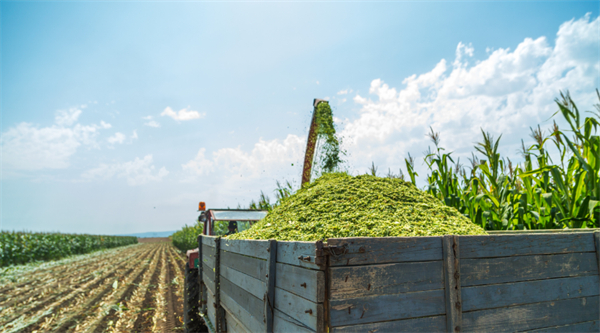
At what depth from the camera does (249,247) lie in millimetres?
2219

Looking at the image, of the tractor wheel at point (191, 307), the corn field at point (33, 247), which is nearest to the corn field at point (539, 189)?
the tractor wheel at point (191, 307)

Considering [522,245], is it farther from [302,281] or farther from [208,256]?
[208,256]

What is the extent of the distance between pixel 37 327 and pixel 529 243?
7.55 m

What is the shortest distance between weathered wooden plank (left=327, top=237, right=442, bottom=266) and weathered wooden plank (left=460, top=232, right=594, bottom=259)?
21cm

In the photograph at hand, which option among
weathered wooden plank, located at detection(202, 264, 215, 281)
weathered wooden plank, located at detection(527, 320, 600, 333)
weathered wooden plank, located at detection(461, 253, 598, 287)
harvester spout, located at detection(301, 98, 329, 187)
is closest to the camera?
weathered wooden plank, located at detection(461, 253, 598, 287)

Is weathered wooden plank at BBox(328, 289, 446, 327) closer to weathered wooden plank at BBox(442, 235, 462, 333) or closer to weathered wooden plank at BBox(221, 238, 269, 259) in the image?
weathered wooden plank at BBox(442, 235, 462, 333)

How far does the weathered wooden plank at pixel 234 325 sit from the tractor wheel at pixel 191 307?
2.36m

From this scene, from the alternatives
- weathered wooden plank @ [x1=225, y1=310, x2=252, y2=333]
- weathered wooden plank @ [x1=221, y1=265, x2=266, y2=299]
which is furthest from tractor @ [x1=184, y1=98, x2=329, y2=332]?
weathered wooden plank @ [x1=221, y1=265, x2=266, y2=299]

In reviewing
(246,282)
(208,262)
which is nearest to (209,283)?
(208,262)

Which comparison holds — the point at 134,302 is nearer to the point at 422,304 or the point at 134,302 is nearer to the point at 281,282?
the point at 281,282

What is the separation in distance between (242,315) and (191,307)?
306 centimetres

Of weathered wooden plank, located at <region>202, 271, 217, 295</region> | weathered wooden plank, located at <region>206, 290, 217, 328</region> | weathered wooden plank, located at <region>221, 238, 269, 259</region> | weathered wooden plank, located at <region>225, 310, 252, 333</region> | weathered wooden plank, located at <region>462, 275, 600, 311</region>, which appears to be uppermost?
weathered wooden plank, located at <region>221, 238, 269, 259</region>

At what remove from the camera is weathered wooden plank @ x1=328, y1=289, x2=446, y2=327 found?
4.50 ft

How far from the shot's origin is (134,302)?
24.5 feet
